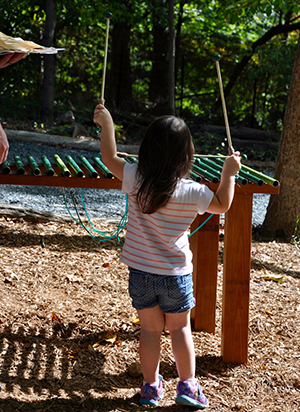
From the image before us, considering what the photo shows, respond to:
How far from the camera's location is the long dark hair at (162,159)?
81.0 inches

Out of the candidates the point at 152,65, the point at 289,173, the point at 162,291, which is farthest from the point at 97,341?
the point at 152,65

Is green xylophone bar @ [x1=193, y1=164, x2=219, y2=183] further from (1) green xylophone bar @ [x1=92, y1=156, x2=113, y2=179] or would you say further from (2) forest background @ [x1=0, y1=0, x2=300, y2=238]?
(2) forest background @ [x1=0, y1=0, x2=300, y2=238]

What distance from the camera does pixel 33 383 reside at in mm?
2432

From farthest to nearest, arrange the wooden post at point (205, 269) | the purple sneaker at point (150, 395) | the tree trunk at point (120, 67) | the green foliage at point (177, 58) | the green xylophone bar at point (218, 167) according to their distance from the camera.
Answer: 1. the tree trunk at point (120, 67)
2. the green foliage at point (177, 58)
3. the wooden post at point (205, 269)
4. the green xylophone bar at point (218, 167)
5. the purple sneaker at point (150, 395)

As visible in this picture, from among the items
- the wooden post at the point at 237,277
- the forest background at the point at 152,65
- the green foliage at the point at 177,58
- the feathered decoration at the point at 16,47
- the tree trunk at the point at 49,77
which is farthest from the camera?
the green foliage at the point at 177,58

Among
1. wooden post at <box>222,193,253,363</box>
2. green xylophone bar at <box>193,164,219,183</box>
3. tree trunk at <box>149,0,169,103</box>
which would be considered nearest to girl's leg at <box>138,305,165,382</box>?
wooden post at <box>222,193,253,363</box>

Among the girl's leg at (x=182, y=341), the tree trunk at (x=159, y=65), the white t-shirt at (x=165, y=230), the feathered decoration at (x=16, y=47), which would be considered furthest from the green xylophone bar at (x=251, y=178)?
the tree trunk at (x=159, y=65)

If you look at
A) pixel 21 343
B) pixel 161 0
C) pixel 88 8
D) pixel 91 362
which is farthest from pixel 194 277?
pixel 161 0

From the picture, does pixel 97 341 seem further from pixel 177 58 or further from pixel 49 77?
pixel 177 58

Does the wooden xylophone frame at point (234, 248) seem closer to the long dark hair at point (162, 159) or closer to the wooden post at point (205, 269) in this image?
the wooden post at point (205, 269)

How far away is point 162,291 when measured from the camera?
2.15m

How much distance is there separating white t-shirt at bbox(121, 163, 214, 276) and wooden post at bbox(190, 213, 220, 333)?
2.84ft

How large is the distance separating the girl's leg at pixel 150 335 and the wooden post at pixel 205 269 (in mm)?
817

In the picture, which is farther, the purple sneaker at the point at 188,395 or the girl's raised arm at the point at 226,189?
the purple sneaker at the point at 188,395
